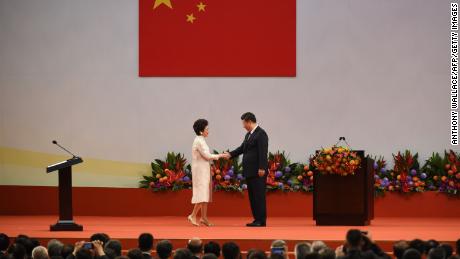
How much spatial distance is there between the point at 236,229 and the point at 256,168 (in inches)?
40.3

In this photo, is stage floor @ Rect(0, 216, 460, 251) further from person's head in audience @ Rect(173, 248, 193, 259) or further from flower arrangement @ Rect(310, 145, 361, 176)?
person's head in audience @ Rect(173, 248, 193, 259)

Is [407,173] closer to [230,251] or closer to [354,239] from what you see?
[354,239]

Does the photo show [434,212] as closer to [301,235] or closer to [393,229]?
[393,229]

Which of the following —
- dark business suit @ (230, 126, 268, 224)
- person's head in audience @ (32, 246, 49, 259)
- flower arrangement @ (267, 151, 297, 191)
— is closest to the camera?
person's head in audience @ (32, 246, 49, 259)

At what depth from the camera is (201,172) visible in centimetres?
1168

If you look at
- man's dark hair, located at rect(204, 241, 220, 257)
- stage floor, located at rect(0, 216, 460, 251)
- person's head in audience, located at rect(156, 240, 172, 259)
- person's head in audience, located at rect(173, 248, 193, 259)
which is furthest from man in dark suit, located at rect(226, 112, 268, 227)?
person's head in audience, located at rect(173, 248, 193, 259)

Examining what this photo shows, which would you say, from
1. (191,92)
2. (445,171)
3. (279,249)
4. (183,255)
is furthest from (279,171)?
(183,255)

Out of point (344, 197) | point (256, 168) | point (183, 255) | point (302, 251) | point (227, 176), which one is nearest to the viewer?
point (183, 255)

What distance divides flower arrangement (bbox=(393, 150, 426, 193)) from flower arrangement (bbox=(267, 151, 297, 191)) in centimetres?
153

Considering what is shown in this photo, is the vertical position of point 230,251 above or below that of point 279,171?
below

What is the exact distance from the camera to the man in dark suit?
1135 centimetres

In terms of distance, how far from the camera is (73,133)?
1384 cm

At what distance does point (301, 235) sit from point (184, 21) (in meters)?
5.23

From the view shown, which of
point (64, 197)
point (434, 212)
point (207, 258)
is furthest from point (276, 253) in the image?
point (434, 212)
